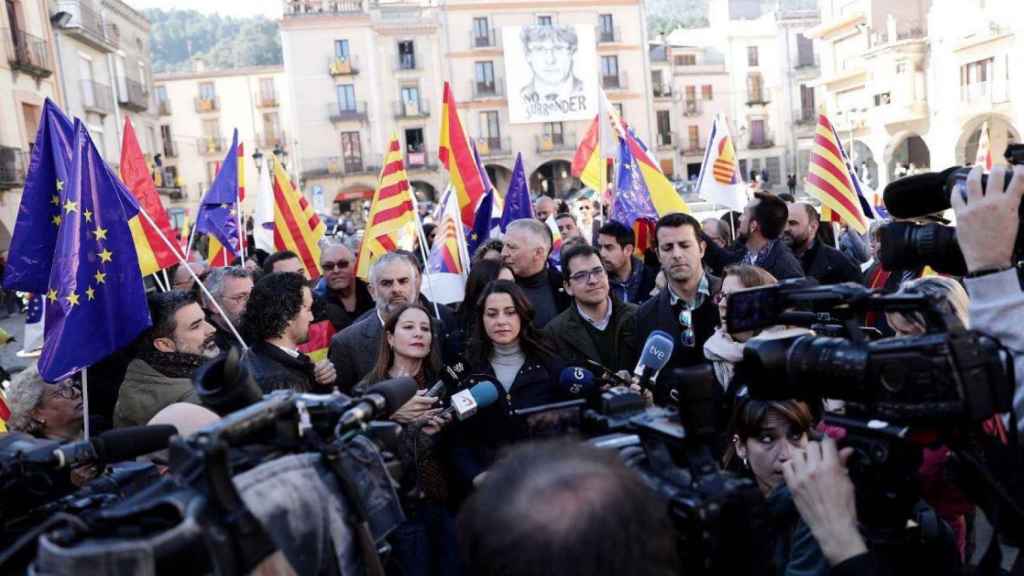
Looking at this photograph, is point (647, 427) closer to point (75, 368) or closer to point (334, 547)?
point (334, 547)

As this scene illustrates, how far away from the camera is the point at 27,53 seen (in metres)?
22.1

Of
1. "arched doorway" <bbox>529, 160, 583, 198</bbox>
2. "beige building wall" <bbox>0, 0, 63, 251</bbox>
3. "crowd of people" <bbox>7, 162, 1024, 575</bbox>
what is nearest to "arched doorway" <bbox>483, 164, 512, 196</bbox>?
"arched doorway" <bbox>529, 160, 583, 198</bbox>

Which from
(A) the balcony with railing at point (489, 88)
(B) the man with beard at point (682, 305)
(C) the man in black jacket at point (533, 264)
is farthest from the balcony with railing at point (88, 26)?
(B) the man with beard at point (682, 305)

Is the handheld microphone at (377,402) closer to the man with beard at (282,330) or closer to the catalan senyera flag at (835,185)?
the man with beard at (282,330)

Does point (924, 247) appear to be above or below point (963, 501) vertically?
above

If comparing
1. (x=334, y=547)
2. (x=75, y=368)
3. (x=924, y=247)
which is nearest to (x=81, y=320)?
(x=75, y=368)

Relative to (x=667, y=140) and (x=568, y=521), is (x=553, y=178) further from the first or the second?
(x=568, y=521)

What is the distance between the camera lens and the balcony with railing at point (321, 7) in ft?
142

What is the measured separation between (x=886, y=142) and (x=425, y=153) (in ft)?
73.4

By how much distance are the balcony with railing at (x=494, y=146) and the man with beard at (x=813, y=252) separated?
3862 centimetres

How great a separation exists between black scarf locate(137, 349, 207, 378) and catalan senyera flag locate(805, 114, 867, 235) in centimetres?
601

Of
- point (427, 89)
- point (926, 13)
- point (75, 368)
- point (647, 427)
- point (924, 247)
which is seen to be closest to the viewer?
point (647, 427)

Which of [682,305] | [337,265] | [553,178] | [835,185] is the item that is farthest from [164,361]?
[553,178]

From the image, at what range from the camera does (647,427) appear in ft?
5.67
